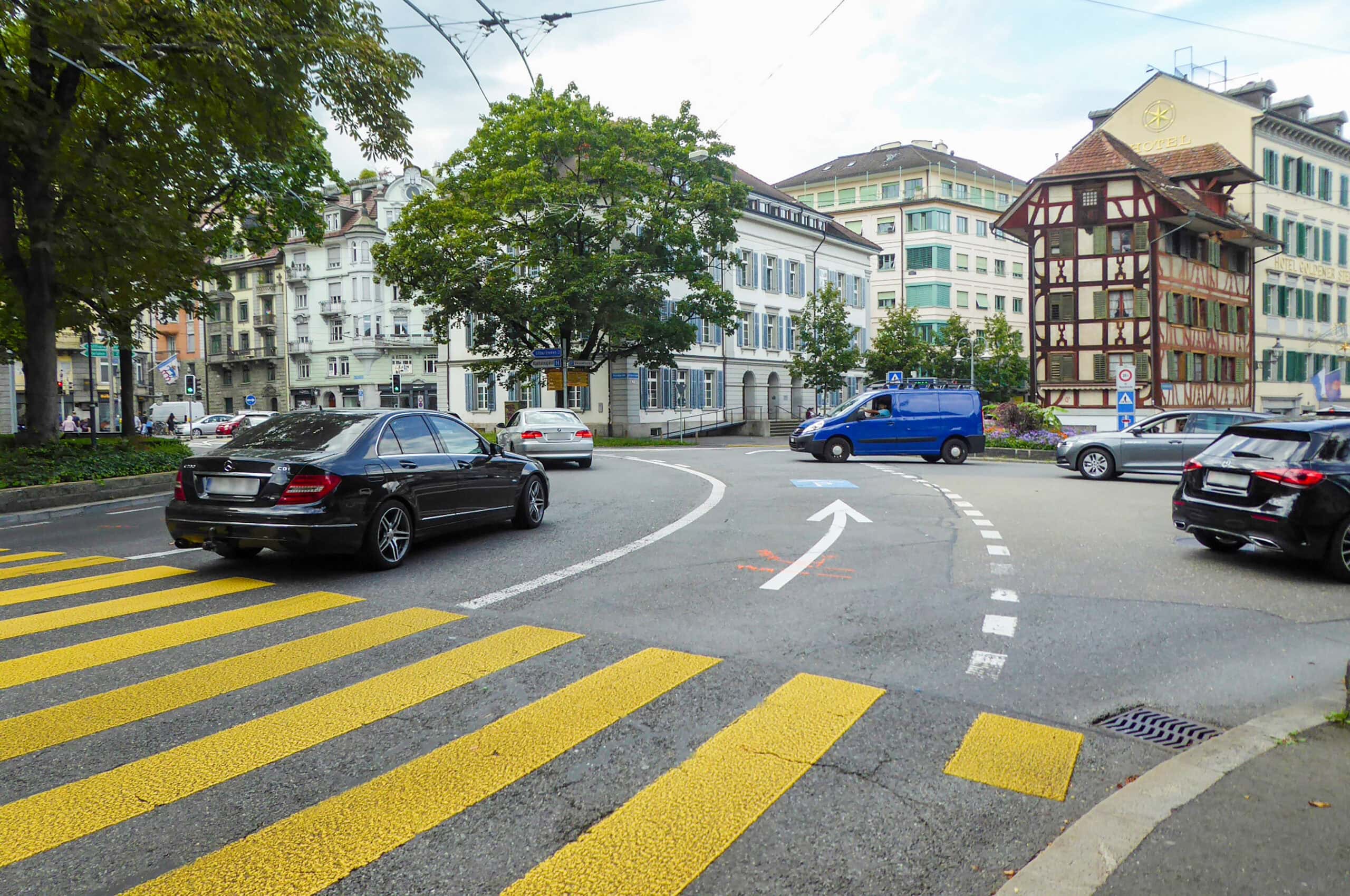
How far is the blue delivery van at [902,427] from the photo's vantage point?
25281 mm

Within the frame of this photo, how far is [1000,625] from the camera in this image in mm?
6371

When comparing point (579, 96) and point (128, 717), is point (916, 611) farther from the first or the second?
point (579, 96)

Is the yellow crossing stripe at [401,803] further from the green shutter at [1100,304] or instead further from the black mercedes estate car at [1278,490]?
the green shutter at [1100,304]

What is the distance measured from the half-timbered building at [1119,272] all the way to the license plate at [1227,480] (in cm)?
3559

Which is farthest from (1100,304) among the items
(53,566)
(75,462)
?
(53,566)

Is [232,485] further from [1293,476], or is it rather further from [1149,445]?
[1149,445]

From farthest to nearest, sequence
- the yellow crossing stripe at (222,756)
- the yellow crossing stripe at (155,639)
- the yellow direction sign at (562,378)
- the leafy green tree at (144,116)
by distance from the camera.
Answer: the yellow direction sign at (562,378), the leafy green tree at (144,116), the yellow crossing stripe at (155,639), the yellow crossing stripe at (222,756)

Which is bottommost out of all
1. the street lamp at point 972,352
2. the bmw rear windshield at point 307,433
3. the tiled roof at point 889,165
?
the bmw rear windshield at point 307,433

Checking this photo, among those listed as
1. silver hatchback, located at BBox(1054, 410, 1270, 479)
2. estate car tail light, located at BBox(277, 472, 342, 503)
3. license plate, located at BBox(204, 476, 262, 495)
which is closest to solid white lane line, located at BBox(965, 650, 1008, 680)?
estate car tail light, located at BBox(277, 472, 342, 503)

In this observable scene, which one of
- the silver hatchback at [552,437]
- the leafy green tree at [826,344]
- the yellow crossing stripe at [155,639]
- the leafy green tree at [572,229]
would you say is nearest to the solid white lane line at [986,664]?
the yellow crossing stripe at [155,639]

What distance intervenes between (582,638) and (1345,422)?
7482 millimetres

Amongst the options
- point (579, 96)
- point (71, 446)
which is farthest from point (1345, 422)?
point (579, 96)

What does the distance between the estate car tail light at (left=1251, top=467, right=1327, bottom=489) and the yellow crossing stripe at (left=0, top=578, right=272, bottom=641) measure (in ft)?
28.9

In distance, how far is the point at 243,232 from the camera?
79.1ft
